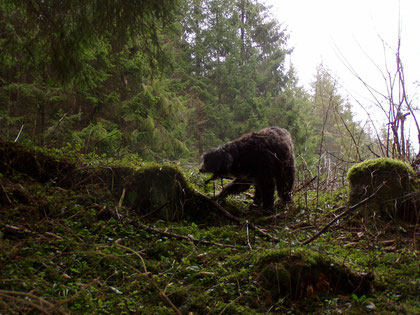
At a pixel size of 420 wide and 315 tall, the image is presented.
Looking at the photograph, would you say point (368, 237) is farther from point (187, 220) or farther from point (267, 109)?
point (267, 109)

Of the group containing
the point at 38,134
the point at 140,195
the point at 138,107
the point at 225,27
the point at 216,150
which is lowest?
the point at 140,195

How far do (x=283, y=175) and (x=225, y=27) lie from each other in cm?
1809

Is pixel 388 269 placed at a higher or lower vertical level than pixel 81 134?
lower

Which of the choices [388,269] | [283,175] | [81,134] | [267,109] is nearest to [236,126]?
[267,109]

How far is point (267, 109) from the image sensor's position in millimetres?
21000

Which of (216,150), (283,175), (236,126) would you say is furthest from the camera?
(236,126)

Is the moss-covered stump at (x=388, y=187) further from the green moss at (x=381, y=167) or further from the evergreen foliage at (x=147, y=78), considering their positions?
the evergreen foliage at (x=147, y=78)

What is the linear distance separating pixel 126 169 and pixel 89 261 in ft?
7.68

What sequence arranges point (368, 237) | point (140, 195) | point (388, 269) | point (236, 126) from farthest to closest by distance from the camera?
point (236, 126)
point (140, 195)
point (368, 237)
point (388, 269)

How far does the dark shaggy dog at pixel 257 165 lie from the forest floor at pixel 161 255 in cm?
74


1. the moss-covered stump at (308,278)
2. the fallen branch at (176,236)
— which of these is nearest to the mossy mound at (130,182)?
the fallen branch at (176,236)

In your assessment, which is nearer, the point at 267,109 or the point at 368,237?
the point at 368,237

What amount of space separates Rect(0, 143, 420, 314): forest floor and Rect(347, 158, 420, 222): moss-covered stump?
0.31 metres

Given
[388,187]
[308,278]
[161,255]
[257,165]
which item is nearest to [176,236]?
[161,255]
